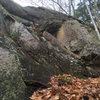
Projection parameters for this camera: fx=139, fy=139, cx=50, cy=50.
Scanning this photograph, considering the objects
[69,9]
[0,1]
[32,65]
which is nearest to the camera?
[32,65]

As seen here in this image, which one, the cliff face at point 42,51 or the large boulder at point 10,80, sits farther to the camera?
the cliff face at point 42,51

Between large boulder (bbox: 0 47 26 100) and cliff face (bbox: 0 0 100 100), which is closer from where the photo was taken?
large boulder (bbox: 0 47 26 100)

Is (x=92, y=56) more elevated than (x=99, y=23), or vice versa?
(x=99, y=23)

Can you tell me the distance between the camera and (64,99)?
6.59ft

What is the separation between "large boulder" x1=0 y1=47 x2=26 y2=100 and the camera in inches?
99.2

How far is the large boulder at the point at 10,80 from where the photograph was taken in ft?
8.27

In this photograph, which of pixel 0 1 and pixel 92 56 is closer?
pixel 92 56

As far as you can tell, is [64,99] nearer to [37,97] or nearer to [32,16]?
[37,97]

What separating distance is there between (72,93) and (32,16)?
8328 mm

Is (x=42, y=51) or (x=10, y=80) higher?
(x=42, y=51)

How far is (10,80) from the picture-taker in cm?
269

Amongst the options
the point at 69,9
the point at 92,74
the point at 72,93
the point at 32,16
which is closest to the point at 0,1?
the point at 32,16

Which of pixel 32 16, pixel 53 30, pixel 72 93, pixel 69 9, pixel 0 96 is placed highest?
pixel 69 9

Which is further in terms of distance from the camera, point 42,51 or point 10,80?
point 42,51
